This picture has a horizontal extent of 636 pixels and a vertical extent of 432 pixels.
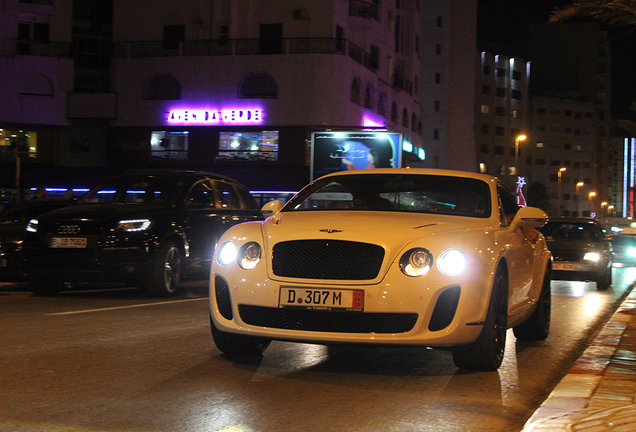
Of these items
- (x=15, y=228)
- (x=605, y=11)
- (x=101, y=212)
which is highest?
(x=605, y=11)

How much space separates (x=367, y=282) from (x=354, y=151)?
17.9m

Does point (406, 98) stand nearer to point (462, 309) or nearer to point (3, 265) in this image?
point (3, 265)

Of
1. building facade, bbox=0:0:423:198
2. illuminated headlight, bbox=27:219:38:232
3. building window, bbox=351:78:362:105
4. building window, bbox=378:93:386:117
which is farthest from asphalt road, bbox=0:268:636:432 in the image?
building window, bbox=378:93:386:117

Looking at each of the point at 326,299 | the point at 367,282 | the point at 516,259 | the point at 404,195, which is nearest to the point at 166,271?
the point at 404,195

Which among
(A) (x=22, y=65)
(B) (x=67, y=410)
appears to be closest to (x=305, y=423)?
(B) (x=67, y=410)

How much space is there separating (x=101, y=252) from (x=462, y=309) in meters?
6.46

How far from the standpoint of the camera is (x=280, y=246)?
5.80 meters

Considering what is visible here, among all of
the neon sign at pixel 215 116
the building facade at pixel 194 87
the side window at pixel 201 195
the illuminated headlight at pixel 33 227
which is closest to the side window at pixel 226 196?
the side window at pixel 201 195

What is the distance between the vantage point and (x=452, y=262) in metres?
5.58

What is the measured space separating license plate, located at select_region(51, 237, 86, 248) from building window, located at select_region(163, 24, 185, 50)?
3428 cm

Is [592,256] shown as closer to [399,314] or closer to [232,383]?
[399,314]

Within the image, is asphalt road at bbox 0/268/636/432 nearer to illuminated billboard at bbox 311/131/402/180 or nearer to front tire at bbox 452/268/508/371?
front tire at bbox 452/268/508/371

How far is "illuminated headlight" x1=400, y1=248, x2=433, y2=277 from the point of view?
5.53 m

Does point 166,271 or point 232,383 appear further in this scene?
point 166,271
